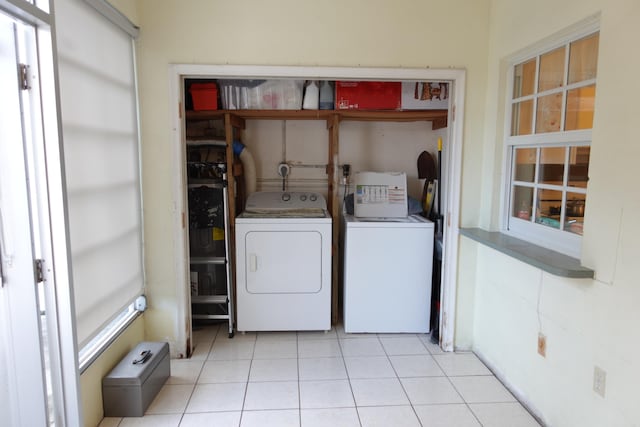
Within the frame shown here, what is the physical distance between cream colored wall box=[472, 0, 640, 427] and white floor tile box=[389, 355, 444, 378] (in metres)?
0.46

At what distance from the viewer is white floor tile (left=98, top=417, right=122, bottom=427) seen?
2.13 m

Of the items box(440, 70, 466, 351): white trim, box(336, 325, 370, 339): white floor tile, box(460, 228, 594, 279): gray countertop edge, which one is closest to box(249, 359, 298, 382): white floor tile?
box(336, 325, 370, 339): white floor tile

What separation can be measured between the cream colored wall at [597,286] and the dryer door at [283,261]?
1.41 metres

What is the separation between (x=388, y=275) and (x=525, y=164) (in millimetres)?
1302

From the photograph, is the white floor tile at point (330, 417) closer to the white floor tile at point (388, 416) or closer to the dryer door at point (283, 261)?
the white floor tile at point (388, 416)

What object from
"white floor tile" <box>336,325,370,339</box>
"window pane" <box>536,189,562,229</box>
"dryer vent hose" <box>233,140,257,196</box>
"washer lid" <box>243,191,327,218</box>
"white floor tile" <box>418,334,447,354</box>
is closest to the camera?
"window pane" <box>536,189,562,229</box>

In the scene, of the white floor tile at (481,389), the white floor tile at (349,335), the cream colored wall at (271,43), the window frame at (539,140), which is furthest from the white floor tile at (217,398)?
the window frame at (539,140)

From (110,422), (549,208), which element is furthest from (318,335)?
(549,208)

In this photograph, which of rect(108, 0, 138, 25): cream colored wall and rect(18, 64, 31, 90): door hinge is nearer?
rect(18, 64, 31, 90): door hinge

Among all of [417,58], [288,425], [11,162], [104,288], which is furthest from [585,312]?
[11,162]

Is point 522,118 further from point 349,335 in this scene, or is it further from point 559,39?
point 349,335

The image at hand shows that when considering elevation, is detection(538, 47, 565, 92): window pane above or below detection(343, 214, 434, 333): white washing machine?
above

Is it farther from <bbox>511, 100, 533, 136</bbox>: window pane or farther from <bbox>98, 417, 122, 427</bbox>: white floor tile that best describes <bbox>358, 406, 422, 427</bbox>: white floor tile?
<bbox>511, 100, 533, 136</bbox>: window pane

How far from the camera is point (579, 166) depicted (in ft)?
6.67
